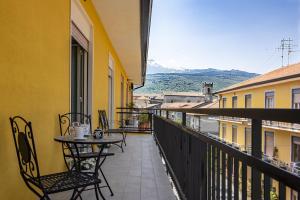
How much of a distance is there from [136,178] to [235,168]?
9.35ft

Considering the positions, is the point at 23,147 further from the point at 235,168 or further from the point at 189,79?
the point at 189,79

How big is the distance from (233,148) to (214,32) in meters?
47.3

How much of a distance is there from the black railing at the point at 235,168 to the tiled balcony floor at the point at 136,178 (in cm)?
92

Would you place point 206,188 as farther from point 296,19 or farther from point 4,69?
point 296,19

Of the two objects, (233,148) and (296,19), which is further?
(296,19)

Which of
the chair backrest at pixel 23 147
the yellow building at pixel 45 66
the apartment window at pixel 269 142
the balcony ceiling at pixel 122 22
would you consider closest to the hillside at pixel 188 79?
the balcony ceiling at pixel 122 22

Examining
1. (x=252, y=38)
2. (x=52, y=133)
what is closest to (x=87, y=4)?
(x=52, y=133)

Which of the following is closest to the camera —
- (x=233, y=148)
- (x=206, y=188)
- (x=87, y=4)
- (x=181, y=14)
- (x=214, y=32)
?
(x=233, y=148)

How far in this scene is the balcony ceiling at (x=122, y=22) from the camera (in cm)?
537

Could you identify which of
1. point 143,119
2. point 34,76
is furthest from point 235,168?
point 143,119

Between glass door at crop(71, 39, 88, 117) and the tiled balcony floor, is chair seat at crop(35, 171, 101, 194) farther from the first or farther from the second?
glass door at crop(71, 39, 88, 117)

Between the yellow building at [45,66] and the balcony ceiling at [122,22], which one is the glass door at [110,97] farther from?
the yellow building at [45,66]

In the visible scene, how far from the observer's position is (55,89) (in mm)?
3215

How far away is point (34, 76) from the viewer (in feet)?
→ 8.60
